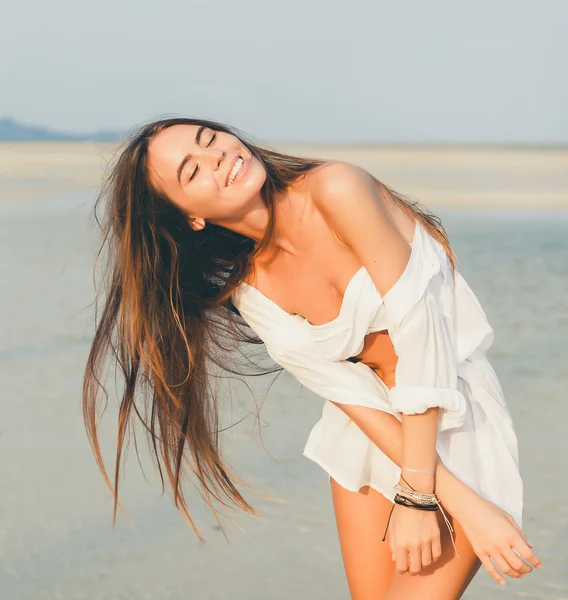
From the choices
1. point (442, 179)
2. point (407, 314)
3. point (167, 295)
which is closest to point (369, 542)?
point (407, 314)

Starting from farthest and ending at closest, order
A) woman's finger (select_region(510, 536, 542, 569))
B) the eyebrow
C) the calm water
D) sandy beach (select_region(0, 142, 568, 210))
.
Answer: sandy beach (select_region(0, 142, 568, 210)) < the calm water < the eyebrow < woman's finger (select_region(510, 536, 542, 569))

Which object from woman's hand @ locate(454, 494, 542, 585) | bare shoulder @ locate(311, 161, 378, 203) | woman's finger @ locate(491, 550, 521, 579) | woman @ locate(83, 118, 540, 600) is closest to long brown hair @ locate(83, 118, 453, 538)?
woman @ locate(83, 118, 540, 600)

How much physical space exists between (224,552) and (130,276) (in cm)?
139

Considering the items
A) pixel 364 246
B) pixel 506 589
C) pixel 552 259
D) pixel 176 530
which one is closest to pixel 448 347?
pixel 364 246

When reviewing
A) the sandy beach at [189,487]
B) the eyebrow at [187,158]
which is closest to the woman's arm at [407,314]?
the eyebrow at [187,158]

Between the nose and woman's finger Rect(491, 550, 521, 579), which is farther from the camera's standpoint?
the nose

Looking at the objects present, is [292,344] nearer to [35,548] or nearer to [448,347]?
[448,347]

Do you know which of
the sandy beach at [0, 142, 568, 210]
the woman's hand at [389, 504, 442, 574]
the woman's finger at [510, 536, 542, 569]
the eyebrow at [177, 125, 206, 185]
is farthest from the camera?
the sandy beach at [0, 142, 568, 210]

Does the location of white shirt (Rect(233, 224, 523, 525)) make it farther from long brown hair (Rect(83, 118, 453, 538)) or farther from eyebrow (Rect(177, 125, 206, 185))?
eyebrow (Rect(177, 125, 206, 185))

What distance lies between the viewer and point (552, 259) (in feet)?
32.0


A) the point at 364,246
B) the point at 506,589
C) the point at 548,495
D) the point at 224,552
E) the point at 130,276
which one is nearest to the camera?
the point at 364,246

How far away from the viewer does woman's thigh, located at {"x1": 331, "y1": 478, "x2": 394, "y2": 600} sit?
9.02ft

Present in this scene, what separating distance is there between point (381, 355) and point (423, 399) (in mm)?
311

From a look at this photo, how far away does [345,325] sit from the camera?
2504 mm
